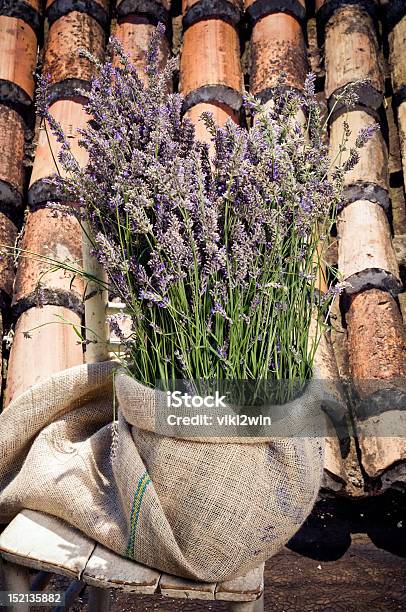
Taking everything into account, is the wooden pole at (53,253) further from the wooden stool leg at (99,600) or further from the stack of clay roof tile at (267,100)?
the wooden stool leg at (99,600)

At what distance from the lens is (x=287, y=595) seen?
252cm

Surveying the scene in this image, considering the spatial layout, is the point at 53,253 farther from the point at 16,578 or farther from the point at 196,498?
the point at 196,498

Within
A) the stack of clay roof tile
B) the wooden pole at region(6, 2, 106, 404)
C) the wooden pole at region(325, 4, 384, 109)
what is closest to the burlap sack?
the wooden pole at region(6, 2, 106, 404)

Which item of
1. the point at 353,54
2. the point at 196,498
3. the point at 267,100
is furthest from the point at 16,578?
the point at 353,54

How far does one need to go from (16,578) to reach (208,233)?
80 cm

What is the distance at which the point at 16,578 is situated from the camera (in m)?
1.66

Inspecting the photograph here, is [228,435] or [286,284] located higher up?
[286,284]

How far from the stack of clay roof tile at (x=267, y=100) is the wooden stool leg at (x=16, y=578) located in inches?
30.6

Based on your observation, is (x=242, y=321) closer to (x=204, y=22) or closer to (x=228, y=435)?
(x=228, y=435)

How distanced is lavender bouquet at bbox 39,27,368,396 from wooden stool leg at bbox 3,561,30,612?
1.52ft

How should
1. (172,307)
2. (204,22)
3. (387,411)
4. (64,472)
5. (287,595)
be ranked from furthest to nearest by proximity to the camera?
1. (204,22)
2. (287,595)
3. (387,411)
4. (64,472)
5. (172,307)

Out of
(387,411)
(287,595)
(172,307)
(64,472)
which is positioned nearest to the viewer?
(172,307)

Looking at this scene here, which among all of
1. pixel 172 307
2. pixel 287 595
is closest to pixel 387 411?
pixel 287 595

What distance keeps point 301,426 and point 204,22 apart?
93.6 inches
